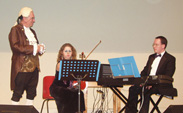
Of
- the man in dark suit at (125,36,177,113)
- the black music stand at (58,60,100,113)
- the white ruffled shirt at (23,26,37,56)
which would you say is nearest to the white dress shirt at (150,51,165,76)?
the man in dark suit at (125,36,177,113)

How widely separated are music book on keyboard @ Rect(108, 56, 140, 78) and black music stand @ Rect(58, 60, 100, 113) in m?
0.28

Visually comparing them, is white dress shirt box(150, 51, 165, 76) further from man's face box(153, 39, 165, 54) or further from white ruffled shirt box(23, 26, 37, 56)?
white ruffled shirt box(23, 26, 37, 56)

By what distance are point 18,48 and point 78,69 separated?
1007 millimetres

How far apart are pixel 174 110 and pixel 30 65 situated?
212 centimetres

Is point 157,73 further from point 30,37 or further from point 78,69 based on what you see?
point 30,37

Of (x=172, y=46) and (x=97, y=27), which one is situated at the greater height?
(x=97, y=27)

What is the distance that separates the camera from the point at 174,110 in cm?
290

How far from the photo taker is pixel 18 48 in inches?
145

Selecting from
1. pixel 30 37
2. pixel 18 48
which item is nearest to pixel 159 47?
pixel 30 37

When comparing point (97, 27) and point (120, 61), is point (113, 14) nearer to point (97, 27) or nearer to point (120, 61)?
point (97, 27)

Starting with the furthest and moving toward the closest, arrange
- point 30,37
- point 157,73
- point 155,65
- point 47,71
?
1. point 47,71
2. point 155,65
3. point 157,73
4. point 30,37

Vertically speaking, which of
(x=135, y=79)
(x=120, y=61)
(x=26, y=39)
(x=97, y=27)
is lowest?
(x=135, y=79)

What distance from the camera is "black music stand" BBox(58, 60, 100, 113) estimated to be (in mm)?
3280

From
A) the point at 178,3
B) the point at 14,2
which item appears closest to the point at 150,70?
the point at 178,3
